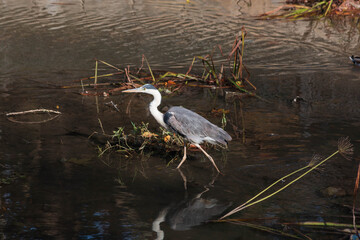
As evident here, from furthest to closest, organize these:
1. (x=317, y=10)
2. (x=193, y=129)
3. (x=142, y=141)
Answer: (x=317, y=10) → (x=142, y=141) → (x=193, y=129)

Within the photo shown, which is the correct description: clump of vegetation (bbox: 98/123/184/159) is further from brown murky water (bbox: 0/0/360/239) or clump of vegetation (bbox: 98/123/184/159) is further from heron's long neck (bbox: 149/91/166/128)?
Answer: heron's long neck (bbox: 149/91/166/128)

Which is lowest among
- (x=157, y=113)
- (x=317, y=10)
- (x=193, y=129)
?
(x=317, y=10)

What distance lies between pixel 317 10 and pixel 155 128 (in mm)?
9912

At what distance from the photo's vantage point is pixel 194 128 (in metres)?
6.26

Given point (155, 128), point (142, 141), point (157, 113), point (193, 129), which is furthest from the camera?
point (155, 128)

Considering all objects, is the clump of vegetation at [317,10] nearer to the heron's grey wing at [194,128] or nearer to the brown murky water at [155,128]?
the brown murky water at [155,128]

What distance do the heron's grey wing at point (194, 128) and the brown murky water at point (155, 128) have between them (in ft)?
1.34

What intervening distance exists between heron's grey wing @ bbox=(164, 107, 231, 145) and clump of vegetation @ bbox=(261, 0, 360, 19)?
30.7 ft

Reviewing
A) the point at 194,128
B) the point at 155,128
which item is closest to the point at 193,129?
the point at 194,128

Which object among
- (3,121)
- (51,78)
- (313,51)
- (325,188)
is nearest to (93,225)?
(325,188)

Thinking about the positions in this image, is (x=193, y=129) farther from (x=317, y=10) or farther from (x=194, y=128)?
(x=317, y=10)

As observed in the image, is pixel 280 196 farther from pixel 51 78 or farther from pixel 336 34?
pixel 336 34

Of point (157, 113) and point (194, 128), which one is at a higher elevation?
point (157, 113)

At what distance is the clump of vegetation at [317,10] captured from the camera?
14984 mm
